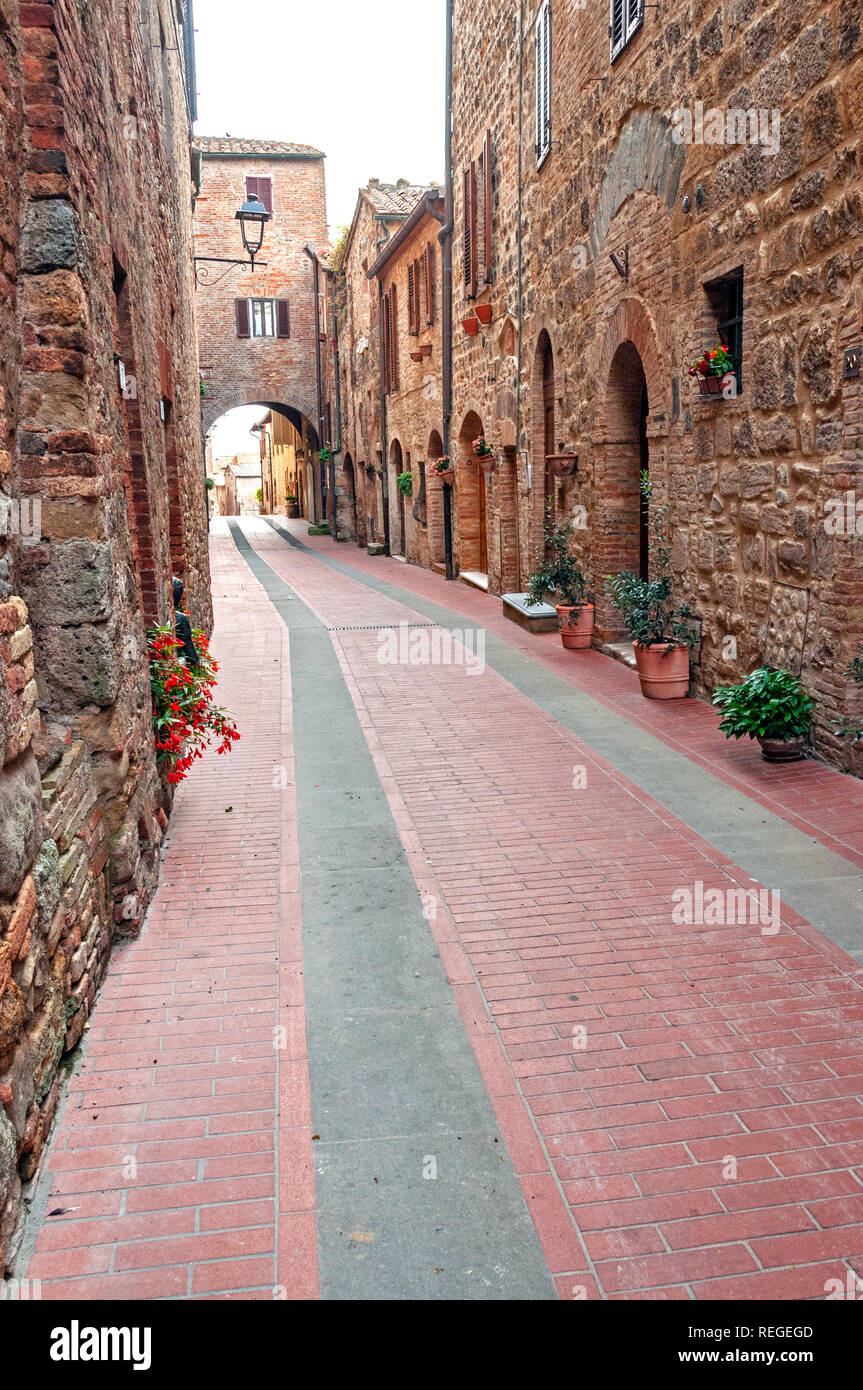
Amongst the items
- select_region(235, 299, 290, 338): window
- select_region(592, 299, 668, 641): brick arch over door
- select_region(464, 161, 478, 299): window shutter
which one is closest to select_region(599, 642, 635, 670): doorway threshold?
select_region(592, 299, 668, 641): brick arch over door

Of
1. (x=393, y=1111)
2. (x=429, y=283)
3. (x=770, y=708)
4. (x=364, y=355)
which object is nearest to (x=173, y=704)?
(x=393, y=1111)

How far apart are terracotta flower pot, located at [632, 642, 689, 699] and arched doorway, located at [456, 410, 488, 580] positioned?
9.95 metres

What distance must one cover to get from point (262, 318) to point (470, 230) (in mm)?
16450

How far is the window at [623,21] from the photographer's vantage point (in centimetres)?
934

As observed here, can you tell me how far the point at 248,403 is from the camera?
1270 inches

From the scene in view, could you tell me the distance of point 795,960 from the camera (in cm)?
454

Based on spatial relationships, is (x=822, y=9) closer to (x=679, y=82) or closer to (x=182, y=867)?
(x=679, y=82)

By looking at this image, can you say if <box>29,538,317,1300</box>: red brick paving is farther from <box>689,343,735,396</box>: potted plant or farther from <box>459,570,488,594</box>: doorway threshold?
<box>459,570,488,594</box>: doorway threshold

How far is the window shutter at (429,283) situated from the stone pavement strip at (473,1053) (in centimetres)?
1505

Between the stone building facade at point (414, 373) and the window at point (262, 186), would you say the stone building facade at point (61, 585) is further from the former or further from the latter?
the window at point (262, 186)

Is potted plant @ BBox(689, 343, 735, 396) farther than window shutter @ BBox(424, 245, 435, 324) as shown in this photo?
No

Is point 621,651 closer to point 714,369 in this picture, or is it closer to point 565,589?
point 565,589

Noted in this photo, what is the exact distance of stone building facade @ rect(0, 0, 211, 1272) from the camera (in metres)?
3.33
